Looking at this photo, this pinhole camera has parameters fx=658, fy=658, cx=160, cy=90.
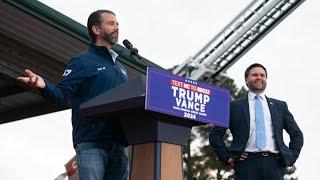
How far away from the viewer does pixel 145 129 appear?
3709mm

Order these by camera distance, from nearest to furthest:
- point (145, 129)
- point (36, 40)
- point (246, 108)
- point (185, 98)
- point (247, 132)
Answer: point (185, 98) → point (145, 129) → point (247, 132) → point (246, 108) → point (36, 40)

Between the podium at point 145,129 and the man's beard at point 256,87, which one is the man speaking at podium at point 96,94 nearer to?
the podium at point 145,129

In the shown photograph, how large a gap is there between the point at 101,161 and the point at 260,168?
1526 mm

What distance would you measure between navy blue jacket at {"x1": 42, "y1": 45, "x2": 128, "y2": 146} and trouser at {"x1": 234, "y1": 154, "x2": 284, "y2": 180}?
4.39 feet

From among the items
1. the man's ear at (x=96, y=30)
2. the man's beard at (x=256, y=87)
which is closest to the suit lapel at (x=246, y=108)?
the man's beard at (x=256, y=87)

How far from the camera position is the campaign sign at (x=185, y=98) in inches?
137

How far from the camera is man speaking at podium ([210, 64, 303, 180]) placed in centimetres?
500

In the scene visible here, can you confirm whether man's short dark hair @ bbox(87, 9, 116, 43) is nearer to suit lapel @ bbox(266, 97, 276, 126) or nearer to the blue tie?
the blue tie

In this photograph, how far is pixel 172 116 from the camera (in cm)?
364

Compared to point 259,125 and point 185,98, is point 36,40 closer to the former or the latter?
point 259,125

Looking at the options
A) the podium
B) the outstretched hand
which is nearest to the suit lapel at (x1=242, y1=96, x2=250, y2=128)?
the podium

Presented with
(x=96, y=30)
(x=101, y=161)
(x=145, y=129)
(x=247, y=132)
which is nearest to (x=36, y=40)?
(x=247, y=132)

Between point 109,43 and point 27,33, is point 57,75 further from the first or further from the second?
point 109,43

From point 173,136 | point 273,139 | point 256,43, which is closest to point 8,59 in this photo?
point 273,139
